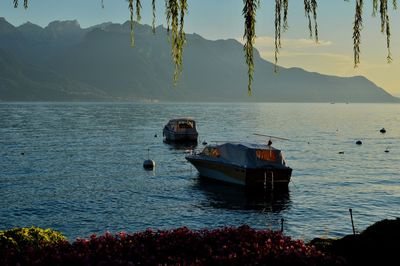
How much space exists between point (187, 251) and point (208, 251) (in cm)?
58

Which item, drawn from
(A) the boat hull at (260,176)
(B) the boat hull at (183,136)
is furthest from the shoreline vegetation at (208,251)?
(B) the boat hull at (183,136)

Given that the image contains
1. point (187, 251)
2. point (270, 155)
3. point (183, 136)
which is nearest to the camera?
point (187, 251)

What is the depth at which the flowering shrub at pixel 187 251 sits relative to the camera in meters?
9.37

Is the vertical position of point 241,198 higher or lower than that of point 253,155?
lower

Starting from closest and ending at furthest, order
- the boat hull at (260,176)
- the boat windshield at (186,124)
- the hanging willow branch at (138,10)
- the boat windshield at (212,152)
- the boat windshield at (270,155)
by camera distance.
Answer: the hanging willow branch at (138,10)
the boat hull at (260,176)
the boat windshield at (270,155)
the boat windshield at (212,152)
the boat windshield at (186,124)

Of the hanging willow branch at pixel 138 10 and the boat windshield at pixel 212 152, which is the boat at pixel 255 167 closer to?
the boat windshield at pixel 212 152

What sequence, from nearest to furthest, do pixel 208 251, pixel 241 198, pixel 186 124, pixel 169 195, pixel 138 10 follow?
pixel 138 10, pixel 208 251, pixel 241 198, pixel 169 195, pixel 186 124

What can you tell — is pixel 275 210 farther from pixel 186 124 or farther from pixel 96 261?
pixel 186 124

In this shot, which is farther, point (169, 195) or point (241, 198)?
point (169, 195)

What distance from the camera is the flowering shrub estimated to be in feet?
30.7

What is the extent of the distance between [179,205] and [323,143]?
69.8 metres

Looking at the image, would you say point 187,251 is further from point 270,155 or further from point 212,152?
point 212,152

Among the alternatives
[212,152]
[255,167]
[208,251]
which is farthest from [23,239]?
[212,152]

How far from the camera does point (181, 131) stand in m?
95.9
